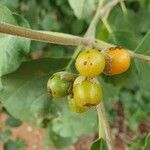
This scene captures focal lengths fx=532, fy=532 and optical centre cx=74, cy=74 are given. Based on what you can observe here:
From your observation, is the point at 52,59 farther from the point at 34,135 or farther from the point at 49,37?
the point at 34,135

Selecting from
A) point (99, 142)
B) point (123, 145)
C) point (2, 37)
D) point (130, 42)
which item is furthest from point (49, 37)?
point (123, 145)

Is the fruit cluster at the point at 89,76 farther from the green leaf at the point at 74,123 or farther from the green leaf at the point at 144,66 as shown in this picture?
the green leaf at the point at 74,123

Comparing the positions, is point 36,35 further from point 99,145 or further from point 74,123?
point 74,123

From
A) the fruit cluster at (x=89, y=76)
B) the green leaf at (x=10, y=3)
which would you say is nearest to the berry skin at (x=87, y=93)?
the fruit cluster at (x=89, y=76)

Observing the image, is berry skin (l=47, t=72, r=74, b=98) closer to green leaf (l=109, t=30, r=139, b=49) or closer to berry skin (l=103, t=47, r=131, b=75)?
berry skin (l=103, t=47, r=131, b=75)

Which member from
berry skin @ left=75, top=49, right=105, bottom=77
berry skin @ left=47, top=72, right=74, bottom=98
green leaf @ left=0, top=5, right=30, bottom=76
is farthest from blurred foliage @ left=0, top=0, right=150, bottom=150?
berry skin @ left=75, top=49, right=105, bottom=77

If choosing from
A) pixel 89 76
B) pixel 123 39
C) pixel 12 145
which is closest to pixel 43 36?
pixel 89 76
